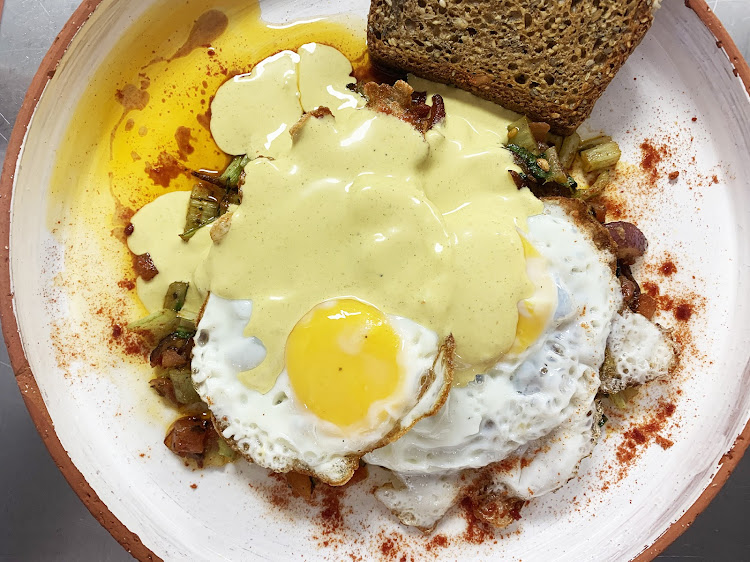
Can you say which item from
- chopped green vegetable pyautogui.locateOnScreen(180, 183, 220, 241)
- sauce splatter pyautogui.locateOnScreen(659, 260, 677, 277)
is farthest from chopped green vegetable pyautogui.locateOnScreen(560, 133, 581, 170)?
chopped green vegetable pyautogui.locateOnScreen(180, 183, 220, 241)

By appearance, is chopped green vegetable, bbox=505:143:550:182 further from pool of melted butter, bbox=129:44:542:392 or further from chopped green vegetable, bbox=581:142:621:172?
chopped green vegetable, bbox=581:142:621:172

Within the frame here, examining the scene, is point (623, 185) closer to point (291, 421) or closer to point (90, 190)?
point (291, 421)

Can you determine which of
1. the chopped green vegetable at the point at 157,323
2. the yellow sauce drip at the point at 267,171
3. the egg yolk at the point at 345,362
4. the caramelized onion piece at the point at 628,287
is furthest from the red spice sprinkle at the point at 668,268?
the chopped green vegetable at the point at 157,323

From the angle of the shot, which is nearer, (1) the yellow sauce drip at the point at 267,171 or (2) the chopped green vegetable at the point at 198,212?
(1) the yellow sauce drip at the point at 267,171

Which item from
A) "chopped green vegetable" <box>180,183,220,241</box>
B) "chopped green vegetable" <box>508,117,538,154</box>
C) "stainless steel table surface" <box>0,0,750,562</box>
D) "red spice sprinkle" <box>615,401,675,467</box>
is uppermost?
"chopped green vegetable" <box>508,117,538,154</box>

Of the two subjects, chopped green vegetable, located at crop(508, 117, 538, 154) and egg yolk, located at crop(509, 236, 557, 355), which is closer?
egg yolk, located at crop(509, 236, 557, 355)

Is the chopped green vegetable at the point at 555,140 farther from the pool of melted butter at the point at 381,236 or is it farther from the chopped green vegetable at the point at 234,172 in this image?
the chopped green vegetable at the point at 234,172
